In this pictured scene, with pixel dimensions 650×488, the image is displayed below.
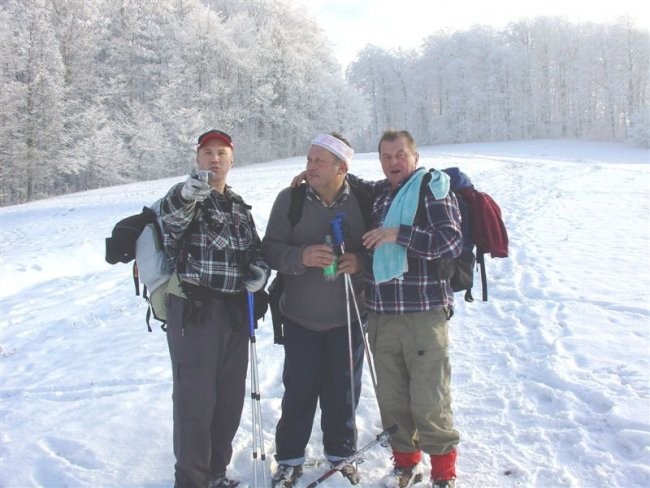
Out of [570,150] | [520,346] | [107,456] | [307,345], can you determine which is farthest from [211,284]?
[570,150]

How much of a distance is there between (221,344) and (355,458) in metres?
1.16

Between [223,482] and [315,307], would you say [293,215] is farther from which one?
[223,482]

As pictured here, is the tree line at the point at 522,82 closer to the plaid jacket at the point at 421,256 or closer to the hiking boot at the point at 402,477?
the plaid jacket at the point at 421,256

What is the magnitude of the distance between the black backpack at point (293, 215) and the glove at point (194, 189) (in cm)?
73

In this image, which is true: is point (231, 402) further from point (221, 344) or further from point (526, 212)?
point (526, 212)

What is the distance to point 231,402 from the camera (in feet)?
10.6

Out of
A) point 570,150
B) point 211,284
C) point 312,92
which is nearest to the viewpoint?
point 211,284

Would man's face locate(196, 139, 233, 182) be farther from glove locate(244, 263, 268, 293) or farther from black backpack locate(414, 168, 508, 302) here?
black backpack locate(414, 168, 508, 302)

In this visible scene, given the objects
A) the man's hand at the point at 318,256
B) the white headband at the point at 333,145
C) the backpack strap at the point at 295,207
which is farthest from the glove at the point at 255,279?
the white headband at the point at 333,145

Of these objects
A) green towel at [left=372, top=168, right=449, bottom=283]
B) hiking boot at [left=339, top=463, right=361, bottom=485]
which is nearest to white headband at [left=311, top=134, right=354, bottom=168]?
green towel at [left=372, top=168, right=449, bottom=283]

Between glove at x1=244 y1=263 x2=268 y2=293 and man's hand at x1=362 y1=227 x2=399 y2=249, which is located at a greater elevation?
man's hand at x1=362 y1=227 x2=399 y2=249

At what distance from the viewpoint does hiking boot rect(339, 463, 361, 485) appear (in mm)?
3262

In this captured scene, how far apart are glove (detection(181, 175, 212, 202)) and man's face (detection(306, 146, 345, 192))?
786mm

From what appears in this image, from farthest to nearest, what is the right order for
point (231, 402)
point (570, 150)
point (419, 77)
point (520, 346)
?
point (419, 77), point (570, 150), point (520, 346), point (231, 402)
